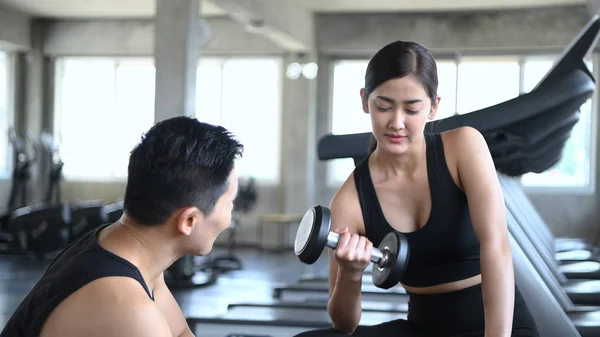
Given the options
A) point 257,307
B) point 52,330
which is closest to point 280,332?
point 257,307

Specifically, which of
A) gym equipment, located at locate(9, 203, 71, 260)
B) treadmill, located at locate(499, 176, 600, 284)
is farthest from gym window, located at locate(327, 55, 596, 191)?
treadmill, located at locate(499, 176, 600, 284)

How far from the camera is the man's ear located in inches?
42.5

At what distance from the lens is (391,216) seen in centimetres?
158

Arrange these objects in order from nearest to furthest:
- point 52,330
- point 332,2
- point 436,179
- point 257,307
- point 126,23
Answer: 1. point 52,330
2. point 436,179
3. point 257,307
4. point 332,2
5. point 126,23

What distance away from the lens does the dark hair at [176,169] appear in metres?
1.05

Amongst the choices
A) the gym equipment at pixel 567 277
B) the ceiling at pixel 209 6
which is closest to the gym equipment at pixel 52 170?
the ceiling at pixel 209 6

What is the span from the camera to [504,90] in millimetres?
9086

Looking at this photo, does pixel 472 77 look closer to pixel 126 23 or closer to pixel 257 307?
pixel 126 23

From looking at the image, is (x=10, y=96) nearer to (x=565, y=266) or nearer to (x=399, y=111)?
(x=565, y=266)

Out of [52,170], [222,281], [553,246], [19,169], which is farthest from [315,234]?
[19,169]

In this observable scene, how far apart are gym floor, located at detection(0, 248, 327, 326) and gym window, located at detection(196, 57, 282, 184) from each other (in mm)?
1643

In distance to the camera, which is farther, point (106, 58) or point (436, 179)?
point (106, 58)

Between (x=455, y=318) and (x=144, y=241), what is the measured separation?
2.65ft

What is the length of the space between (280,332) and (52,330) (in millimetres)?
1844
